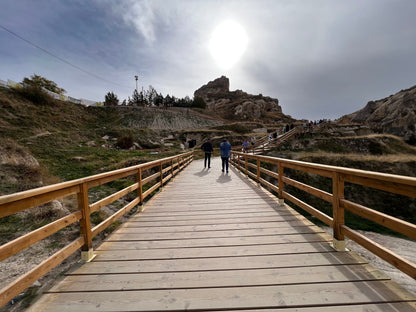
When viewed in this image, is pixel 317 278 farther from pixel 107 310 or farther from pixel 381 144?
pixel 381 144

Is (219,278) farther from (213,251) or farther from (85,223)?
(85,223)

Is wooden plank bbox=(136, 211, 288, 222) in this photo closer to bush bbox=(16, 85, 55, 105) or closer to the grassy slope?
the grassy slope

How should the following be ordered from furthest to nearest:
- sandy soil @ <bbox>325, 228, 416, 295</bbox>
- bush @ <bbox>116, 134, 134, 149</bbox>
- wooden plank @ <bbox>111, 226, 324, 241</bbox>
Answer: bush @ <bbox>116, 134, 134, 149</bbox>
sandy soil @ <bbox>325, 228, 416, 295</bbox>
wooden plank @ <bbox>111, 226, 324, 241</bbox>

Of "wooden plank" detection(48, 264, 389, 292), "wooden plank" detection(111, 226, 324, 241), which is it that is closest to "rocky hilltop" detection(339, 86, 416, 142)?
"wooden plank" detection(111, 226, 324, 241)

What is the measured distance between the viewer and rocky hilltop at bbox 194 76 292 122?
70438mm

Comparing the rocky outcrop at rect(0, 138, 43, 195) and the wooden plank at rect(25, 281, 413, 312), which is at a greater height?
the rocky outcrop at rect(0, 138, 43, 195)

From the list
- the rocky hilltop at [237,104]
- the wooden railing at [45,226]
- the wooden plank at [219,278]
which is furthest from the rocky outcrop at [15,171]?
the rocky hilltop at [237,104]

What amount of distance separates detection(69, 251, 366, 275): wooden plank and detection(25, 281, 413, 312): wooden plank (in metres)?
0.31

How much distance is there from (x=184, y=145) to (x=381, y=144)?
28.7 meters

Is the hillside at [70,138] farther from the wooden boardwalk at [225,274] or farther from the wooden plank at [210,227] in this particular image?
the wooden boardwalk at [225,274]

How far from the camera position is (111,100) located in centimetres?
5325

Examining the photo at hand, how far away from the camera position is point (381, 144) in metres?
24.6

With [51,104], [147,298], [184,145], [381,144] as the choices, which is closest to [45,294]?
[147,298]

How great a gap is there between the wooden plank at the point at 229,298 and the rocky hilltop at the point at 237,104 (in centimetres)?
6875
